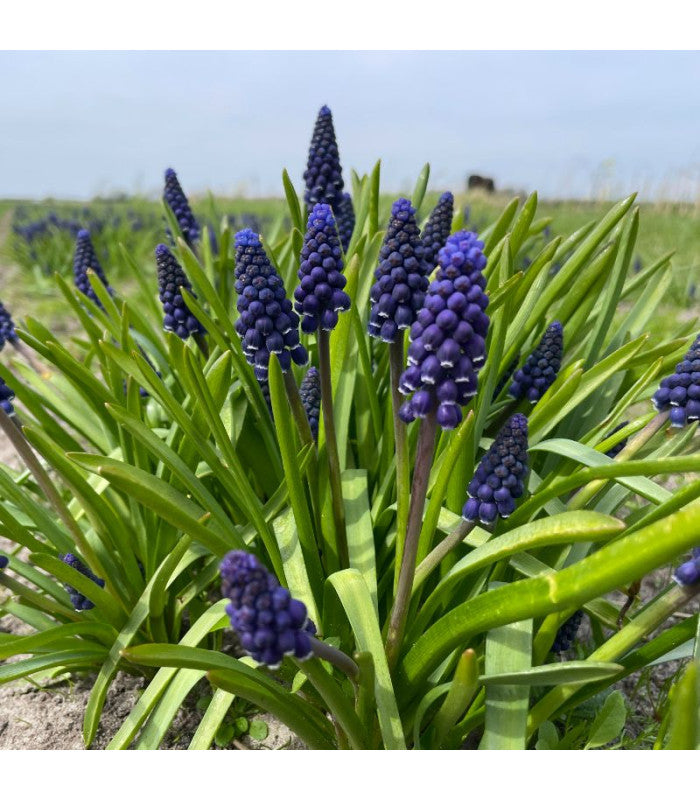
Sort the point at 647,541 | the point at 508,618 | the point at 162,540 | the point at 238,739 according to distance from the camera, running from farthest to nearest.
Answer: the point at 162,540, the point at 238,739, the point at 508,618, the point at 647,541

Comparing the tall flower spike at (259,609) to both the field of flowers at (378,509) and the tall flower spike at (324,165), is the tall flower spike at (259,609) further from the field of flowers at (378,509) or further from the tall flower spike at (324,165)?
the tall flower spike at (324,165)

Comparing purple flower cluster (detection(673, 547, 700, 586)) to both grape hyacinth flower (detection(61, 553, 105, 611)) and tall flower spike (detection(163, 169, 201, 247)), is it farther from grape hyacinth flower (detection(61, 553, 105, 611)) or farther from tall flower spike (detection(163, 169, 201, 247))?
tall flower spike (detection(163, 169, 201, 247))

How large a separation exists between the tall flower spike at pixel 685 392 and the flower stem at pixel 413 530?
988 millimetres

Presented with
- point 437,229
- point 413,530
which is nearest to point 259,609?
point 413,530

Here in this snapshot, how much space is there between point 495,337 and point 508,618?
1.29 metres

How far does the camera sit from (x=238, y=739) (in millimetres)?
2740

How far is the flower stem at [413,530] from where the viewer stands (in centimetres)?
182

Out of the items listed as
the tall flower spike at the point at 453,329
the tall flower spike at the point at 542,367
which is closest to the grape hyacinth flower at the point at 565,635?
the tall flower spike at the point at 542,367

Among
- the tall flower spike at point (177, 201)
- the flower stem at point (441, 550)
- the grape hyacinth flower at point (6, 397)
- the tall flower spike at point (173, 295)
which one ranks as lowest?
the flower stem at point (441, 550)

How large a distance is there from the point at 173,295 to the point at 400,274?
4.65 feet

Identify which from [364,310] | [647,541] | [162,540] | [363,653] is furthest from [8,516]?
[647,541]

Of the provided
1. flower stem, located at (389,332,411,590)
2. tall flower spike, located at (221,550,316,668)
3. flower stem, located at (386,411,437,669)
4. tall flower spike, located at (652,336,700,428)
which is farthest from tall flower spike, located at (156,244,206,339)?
tall flower spike, located at (652,336,700,428)

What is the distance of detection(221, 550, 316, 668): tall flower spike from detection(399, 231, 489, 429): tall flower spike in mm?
651

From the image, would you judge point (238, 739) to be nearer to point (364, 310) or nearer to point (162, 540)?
point (162, 540)
